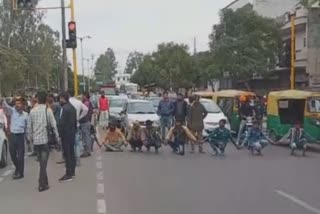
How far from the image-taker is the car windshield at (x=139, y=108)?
2492 cm

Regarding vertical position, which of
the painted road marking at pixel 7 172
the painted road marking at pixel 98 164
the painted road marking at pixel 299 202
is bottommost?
the painted road marking at pixel 98 164

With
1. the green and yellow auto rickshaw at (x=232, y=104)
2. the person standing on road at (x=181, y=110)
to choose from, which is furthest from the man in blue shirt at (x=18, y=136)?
the green and yellow auto rickshaw at (x=232, y=104)

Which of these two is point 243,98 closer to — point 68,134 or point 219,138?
point 219,138

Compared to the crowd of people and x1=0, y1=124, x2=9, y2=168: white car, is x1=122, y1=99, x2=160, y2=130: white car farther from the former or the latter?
x1=0, y1=124, x2=9, y2=168: white car

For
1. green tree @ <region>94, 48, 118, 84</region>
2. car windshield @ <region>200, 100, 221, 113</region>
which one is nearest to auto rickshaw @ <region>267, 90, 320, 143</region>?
car windshield @ <region>200, 100, 221, 113</region>

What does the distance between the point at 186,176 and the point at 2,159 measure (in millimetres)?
4928

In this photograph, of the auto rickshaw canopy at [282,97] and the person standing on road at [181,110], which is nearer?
the person standing on road at [181,110]

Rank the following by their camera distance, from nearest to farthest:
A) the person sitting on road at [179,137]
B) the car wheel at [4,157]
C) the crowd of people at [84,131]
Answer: the crowd of people at [84,131] < the car wheel at [4,157] < the person sitting on road at [179,137]

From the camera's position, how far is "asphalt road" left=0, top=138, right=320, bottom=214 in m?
9.91

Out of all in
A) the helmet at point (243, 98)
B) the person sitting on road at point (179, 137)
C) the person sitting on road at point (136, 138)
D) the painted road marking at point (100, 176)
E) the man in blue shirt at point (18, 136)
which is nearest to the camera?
the painted road marking at point (100, 176)

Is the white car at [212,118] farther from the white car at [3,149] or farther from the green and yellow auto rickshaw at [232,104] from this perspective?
the white car at [3,149]

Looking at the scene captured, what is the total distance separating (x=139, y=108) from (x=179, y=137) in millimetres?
6409

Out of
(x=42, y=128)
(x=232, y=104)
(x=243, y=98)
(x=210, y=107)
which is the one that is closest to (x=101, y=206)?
(x=42, y=128)

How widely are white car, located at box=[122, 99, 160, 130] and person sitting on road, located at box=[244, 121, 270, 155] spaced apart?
4.87 metres
